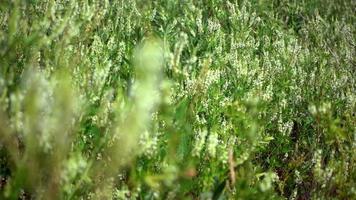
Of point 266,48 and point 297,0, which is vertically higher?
point 297,0

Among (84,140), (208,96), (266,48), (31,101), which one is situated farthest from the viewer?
(266,48)

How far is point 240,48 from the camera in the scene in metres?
3.75

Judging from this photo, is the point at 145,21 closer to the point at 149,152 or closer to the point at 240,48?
the point at 240,48

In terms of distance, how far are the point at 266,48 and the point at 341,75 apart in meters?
0.77

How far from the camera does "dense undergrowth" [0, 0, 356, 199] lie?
148cm

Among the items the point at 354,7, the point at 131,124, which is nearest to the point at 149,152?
the point at 131,124

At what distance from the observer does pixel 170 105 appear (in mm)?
2420

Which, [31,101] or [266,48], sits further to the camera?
[266,48]

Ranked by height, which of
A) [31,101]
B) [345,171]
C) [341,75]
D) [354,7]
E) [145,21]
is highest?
[354,7]

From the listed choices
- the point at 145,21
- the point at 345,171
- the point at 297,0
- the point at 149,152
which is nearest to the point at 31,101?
the point at 149,152

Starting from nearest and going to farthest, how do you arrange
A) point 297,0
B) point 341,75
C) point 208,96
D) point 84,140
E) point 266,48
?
point 84,140
point 208,96
point 341,75
point 266,48
point 297,0

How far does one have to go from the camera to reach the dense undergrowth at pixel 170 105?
1.48m

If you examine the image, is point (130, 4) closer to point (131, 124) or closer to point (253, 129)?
point (253, 129)

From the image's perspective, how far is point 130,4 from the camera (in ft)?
13.1
